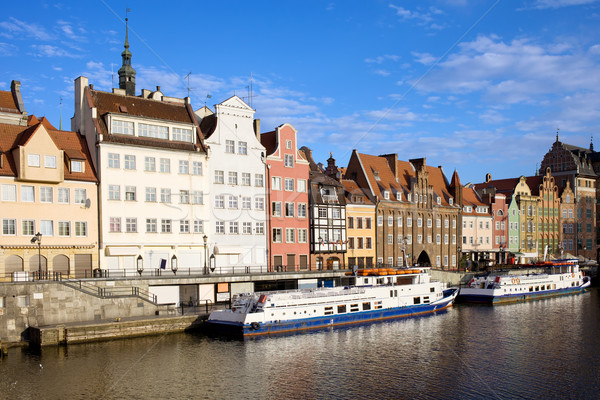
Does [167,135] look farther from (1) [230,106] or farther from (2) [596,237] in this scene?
(2) [596,237]

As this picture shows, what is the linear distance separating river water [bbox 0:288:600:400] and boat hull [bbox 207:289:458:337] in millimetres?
1530

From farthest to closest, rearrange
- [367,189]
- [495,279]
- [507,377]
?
[367,189] < [495,279] < [507,377]

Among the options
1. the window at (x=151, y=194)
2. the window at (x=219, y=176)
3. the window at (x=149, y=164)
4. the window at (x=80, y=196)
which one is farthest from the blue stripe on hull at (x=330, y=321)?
the window at (x=219, y=176)

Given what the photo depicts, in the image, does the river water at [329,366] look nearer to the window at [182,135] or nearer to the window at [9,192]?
the window at [9,192]

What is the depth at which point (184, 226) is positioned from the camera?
65000 millimetres

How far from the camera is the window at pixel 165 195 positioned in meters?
63.4

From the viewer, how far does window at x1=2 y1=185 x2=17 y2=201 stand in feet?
177

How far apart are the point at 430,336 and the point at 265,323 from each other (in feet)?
45.2

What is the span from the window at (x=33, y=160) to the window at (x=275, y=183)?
27036 millimetres

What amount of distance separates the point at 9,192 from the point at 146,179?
12904mm

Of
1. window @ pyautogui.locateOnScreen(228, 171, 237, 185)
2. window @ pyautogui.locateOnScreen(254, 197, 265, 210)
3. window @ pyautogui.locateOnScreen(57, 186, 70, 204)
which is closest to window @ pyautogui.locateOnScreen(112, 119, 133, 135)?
window @ pyautogui.locateOnScreen(57, 186, 70, 204)

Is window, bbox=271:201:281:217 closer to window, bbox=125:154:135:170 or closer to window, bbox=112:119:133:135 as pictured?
window, bbox=125:154:135:170

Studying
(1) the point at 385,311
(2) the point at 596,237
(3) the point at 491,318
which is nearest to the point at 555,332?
(3) the point at 491,318

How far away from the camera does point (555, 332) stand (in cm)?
5397
